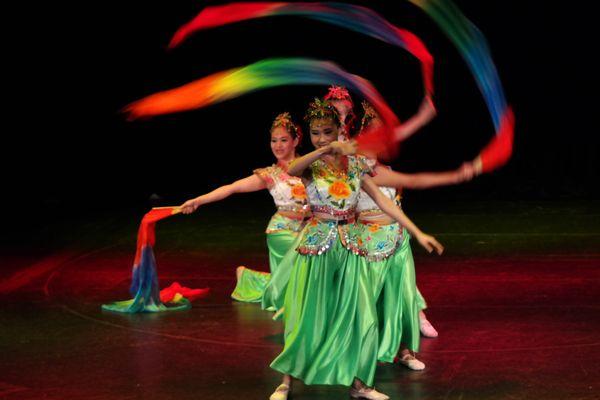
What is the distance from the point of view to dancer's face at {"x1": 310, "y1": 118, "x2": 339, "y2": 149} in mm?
4461

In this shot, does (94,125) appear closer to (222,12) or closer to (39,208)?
(39,208)

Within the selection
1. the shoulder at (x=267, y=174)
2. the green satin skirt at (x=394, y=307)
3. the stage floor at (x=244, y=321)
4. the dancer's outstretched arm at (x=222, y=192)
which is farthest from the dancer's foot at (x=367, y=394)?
the shoulder at (x=267, y=174)

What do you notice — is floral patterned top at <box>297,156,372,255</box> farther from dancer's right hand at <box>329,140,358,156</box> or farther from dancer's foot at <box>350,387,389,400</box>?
dancer's foot at <box>350,387,389,400</box>

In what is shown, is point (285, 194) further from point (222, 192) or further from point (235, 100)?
point (235, 100)

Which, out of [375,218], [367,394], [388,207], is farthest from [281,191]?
[367,394]

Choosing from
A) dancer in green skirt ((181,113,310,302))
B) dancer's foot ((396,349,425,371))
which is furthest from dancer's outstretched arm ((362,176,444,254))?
dancer in green skirt ((181,113,310,302))

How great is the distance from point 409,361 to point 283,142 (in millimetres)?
1714

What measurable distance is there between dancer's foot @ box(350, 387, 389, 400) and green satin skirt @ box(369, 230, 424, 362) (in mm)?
423

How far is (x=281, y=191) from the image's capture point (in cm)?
642

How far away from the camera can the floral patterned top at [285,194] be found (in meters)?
6.33

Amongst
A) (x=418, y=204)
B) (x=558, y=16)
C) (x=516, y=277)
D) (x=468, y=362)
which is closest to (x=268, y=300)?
(x=468, y=362)

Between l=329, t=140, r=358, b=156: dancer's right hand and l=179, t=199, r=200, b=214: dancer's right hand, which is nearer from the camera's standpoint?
l=329, t=140, r=358, b=156: dancer's right hand

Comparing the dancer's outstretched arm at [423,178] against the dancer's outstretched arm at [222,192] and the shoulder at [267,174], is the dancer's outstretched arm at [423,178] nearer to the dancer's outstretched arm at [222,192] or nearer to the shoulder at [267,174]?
the dancer's outstretched arm at [222,192]

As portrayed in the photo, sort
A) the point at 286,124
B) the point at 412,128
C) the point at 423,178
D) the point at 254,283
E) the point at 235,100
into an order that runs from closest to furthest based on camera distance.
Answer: the point at 423,178 < the point at 412,128 < the point at 286,124 < the point at 254,283 < the point at 235,100
